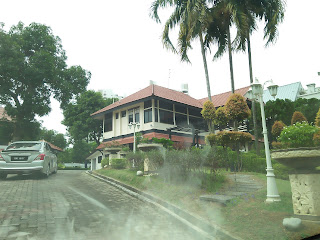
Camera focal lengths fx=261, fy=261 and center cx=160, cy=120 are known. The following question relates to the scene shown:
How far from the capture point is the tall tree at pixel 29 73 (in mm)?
20578

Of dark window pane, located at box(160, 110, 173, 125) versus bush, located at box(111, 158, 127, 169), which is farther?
dark window pane, located at box(160, 110, 173, 125)

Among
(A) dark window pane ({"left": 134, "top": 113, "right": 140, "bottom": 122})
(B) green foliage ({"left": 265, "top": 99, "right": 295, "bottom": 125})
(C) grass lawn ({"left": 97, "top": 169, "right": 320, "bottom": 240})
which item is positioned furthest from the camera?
(A) dark window pane ({"left": 134, "top": 113, "right": 140, "bottom": 122})

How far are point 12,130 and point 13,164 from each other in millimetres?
14289

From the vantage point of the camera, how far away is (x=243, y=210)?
5961mm

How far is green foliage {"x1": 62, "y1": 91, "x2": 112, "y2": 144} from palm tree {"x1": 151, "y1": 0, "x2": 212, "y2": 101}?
18.5 m

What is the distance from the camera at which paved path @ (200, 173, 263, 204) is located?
6.79 m

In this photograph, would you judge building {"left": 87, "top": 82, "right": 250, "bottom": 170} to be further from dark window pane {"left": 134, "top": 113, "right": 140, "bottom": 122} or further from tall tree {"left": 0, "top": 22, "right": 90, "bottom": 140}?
tall tree {"left": 0, "top": 22, "right": 90, "bottom": 140}

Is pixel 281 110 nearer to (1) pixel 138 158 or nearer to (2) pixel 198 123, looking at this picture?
(2) pixel 198 123

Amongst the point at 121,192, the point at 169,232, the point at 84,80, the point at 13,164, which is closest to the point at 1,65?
the point at 84,80

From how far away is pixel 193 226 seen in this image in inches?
213

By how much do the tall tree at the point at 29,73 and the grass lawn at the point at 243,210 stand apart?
16.7 meters

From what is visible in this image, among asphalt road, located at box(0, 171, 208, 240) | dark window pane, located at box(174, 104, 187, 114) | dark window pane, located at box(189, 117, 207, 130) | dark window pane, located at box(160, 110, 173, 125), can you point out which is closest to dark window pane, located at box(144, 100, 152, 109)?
dark window pane, located at box(160, 110, 173, 125)

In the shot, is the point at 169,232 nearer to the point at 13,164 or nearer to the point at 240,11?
the point at 13,164

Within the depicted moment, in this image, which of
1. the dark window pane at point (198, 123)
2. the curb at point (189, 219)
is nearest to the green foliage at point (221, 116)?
the curb at point (189, 219)
